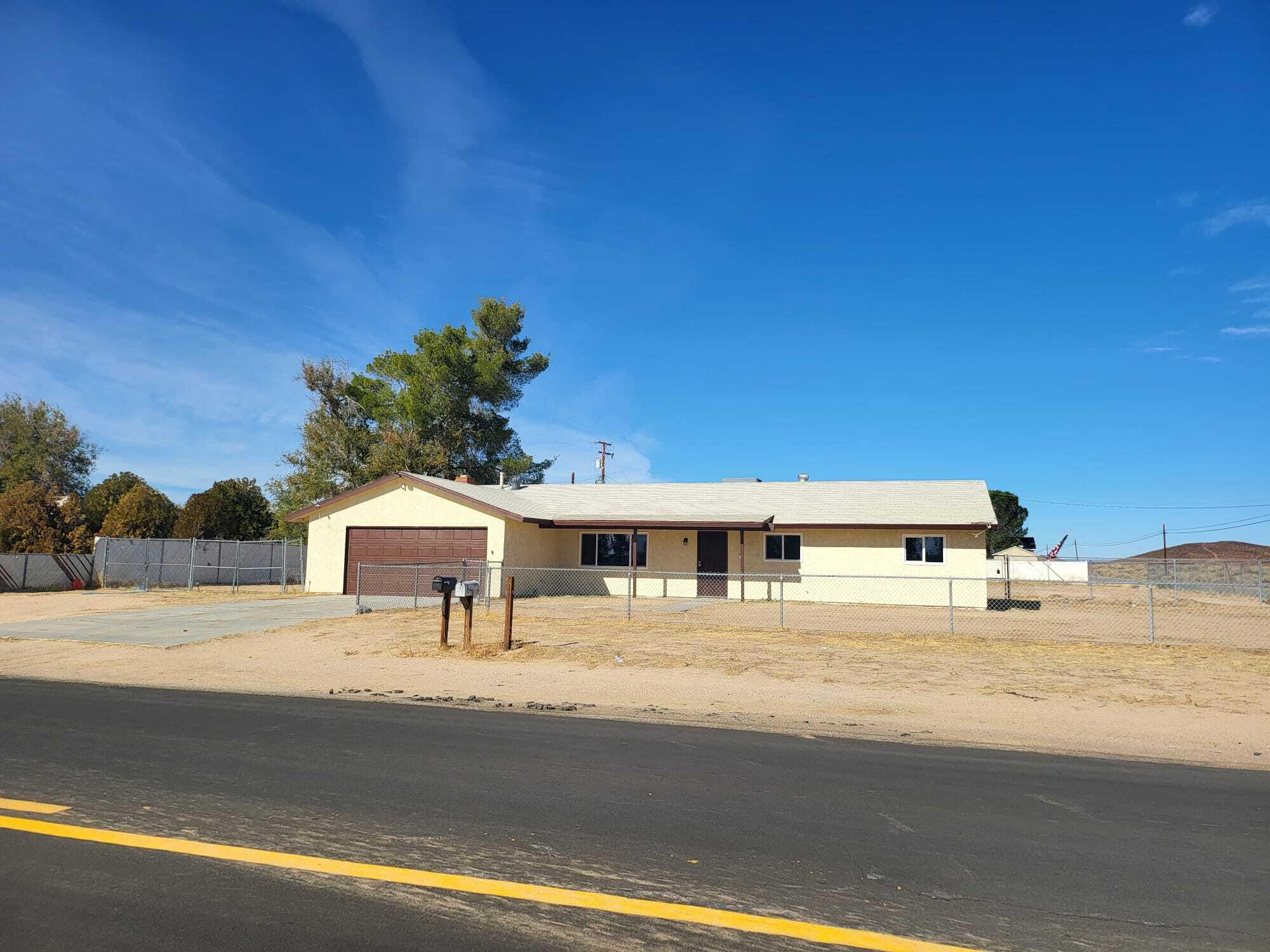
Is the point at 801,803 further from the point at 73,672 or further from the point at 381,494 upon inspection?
the point at 381,494

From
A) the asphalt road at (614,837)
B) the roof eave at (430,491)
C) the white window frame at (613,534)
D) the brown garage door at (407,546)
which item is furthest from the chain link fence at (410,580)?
the asphalt road at (614,837)

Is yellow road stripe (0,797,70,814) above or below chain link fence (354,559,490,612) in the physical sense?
below

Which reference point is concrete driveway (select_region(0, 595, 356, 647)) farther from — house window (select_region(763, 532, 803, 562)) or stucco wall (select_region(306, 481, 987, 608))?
house window (select_region(763, 532, 803, 562))

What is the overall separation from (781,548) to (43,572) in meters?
25.8

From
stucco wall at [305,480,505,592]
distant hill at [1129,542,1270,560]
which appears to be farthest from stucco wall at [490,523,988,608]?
distant hill at [1129,542,1270,560]

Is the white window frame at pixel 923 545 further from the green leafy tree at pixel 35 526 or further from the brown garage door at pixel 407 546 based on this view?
the green leafy tree at pixel 35 526

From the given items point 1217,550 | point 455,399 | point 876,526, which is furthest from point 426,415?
point 1217,550

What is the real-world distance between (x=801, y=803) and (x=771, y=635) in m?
10.5

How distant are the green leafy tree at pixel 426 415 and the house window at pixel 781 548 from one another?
20343 millimetres

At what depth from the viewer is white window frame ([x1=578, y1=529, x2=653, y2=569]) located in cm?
2784

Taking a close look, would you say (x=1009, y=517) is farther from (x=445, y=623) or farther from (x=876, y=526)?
(x=445, y=623)

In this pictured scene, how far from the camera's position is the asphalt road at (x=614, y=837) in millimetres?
3688

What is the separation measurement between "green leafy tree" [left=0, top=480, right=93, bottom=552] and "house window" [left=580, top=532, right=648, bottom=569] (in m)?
20.8

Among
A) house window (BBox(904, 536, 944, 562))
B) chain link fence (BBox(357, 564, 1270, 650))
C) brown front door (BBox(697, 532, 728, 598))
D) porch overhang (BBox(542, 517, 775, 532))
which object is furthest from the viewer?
brown front door (BBox(697, 532, 728, 598))
